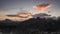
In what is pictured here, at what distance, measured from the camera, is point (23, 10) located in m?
2.60

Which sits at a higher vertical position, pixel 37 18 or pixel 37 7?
pixel 37 7

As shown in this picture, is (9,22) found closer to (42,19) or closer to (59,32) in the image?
(42,19)

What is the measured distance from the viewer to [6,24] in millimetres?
2617

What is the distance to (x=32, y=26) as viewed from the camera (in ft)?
8.53

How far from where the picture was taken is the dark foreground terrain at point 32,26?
101 inches

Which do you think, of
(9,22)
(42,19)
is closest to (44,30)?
(42,19)

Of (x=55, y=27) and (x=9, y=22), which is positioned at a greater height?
(x=9, y=22)

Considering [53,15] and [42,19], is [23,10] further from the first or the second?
[53,15]

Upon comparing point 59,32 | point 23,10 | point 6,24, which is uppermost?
point 23,10

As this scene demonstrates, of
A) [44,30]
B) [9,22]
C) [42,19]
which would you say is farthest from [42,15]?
[9,22]

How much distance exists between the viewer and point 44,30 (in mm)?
2582

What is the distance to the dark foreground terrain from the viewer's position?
2563mm

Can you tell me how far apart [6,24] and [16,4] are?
465 millimetres

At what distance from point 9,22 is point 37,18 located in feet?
1.93
